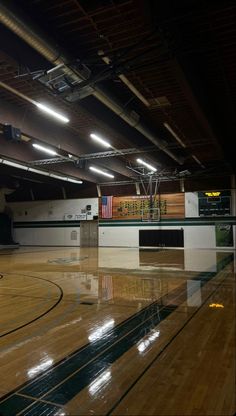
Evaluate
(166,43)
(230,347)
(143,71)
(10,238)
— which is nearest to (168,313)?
(230,347)

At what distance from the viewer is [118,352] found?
2.96 meters

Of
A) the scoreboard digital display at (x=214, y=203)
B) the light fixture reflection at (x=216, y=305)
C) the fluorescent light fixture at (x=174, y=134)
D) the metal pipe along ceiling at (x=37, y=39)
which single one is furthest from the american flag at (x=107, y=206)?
the light fixture reflection at (x=216, y=305)

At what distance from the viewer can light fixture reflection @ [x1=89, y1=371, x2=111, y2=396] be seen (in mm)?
2254

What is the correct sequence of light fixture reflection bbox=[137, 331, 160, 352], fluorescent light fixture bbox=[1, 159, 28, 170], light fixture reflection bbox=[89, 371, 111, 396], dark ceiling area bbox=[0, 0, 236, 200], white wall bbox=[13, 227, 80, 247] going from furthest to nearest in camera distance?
white wall bbox=[13, 227, 80, 247]
fluorescent light fixture bbox=[1, 159, 28, 170]
dark ceiling area bbox=[0, 0, 236, 200]
light fixture reflection bbox=[137, 331, 160, 352]
light fixture reflection bbox=[89, 371, 111, 396]

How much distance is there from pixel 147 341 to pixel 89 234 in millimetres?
18635

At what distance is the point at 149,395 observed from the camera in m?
2.16

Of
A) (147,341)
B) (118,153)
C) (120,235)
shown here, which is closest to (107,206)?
(120,235)

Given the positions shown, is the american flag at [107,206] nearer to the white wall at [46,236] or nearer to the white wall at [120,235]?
the white wall at [120,235]

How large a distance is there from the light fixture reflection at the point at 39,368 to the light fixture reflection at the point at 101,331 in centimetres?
63

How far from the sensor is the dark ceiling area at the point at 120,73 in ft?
17.1

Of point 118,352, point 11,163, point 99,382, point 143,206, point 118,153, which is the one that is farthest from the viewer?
point 143,206

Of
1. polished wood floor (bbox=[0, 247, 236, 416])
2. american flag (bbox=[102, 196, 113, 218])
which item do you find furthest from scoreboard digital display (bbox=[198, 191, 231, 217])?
polished wood floor (bbox=[0, 247, 236, 416])

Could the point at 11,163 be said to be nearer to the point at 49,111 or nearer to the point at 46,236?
the point at 49,111

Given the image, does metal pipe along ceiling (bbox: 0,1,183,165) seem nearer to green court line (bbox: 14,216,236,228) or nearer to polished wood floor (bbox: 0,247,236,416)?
polished wood floor (bbox: 0,247,236,416)
